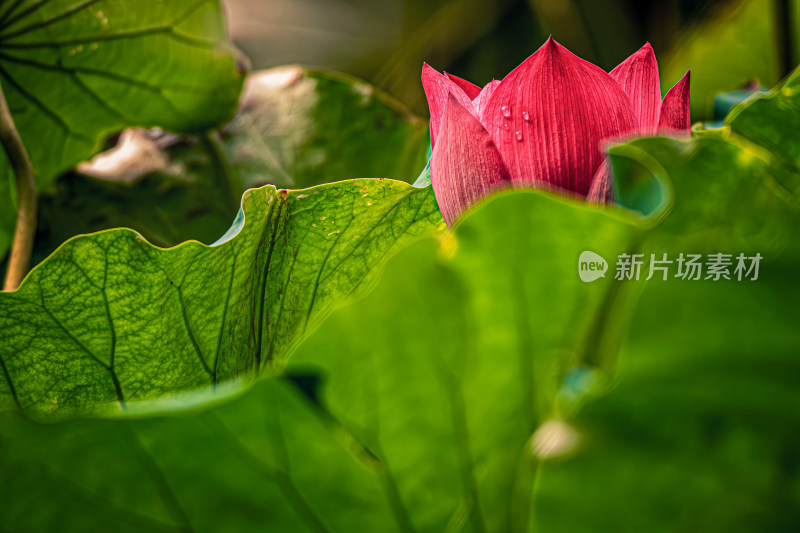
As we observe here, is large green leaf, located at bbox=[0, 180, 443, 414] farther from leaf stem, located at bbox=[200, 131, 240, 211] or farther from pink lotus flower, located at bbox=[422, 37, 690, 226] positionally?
leaf stem, located at bbox=[200, 131, 240, 211]

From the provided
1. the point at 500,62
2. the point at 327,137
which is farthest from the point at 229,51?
the point at 500,62

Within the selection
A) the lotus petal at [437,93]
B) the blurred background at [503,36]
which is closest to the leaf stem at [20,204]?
the lotus petal at [437,93]

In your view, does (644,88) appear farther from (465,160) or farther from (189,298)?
(189,298)

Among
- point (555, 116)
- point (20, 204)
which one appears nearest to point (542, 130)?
point (555, 116)

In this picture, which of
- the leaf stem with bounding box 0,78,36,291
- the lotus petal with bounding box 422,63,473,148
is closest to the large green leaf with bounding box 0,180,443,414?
the lotus petal with bounding box 422,63,473,148

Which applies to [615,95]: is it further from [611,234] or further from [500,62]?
[500,62]

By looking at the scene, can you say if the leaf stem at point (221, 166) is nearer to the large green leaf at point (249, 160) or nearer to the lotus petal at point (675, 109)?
the large green leaf at point (249, 160)
